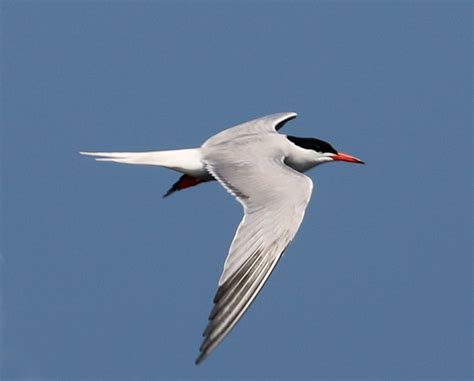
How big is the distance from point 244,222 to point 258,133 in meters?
2.55

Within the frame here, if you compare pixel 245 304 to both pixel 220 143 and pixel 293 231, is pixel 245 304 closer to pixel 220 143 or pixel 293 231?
pixel 293 231

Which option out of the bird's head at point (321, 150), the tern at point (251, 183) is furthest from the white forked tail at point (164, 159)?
the bird's head at point (321, 150)

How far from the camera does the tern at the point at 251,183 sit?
8227mm

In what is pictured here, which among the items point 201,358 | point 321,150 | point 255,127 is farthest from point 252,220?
point 255,127

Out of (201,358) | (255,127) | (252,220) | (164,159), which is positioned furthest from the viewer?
(255,127)

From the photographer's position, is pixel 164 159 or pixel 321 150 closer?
pixel 164 159

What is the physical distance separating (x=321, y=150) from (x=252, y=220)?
2.39 m

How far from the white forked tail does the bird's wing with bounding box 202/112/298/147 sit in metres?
0.55

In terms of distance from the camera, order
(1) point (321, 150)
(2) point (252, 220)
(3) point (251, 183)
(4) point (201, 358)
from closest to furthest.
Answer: (4) point (201, 358) < (2) point (252, 220) < (3) point (251, 183) < (1) point (321, 150)

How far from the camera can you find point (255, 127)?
11750 mm

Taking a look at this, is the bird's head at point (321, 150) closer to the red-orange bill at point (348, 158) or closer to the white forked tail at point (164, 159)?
the red-orange bill at point (348, 158)

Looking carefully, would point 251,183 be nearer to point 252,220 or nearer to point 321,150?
point 252,220

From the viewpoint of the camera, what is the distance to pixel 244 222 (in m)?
8.87

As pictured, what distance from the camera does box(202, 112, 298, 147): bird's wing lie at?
11.2 metres
